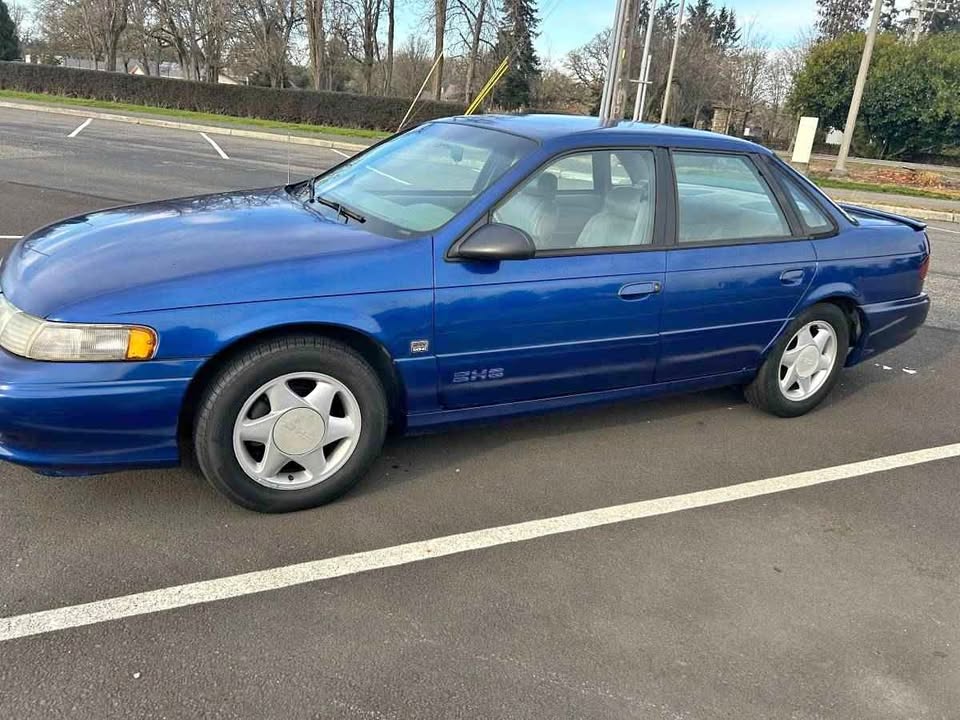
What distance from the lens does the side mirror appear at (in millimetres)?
3189

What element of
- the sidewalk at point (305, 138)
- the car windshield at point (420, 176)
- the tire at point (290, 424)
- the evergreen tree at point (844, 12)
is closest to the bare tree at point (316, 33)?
the sidewalk at point (305, 138)

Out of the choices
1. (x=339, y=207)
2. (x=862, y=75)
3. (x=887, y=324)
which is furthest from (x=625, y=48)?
(x=339, y=207)

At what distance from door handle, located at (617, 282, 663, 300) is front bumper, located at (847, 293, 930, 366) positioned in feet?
5.38

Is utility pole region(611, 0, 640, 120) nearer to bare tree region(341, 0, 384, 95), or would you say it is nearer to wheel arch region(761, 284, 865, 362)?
wheel arch region(761, 284, 865, 362)

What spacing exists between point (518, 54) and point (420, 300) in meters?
41.4

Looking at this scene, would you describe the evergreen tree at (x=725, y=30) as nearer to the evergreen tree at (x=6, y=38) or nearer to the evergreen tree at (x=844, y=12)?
the evergreen tree at (x=844, y=12)

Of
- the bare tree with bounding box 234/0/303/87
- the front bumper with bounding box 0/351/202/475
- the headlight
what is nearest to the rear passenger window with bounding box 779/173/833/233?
the front bumper with bounding box 0/351/202/475

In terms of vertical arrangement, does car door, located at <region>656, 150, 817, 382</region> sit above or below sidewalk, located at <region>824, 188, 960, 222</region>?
above

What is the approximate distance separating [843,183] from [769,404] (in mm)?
17704

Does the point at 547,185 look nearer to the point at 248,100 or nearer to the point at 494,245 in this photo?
the point at 494,245

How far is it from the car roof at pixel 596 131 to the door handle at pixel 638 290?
0.70 m

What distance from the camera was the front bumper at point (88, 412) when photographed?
2.67 metres

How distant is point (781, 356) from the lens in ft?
14.4

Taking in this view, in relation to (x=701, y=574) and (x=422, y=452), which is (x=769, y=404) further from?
(x=422, y=452)
